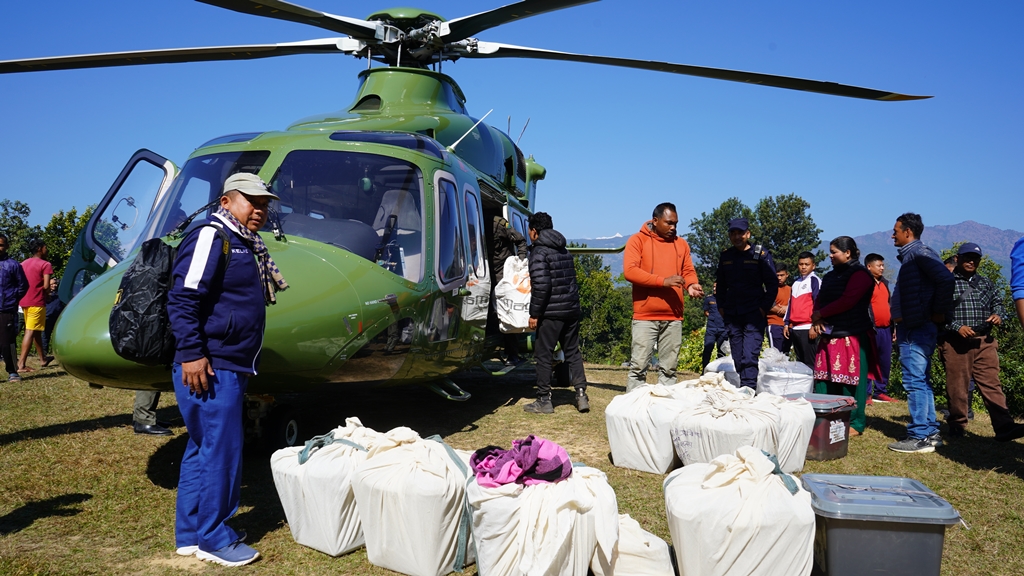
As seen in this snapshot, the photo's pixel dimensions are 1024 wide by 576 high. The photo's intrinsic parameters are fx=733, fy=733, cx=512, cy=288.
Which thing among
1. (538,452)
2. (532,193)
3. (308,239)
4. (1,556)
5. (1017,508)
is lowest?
(1,556)

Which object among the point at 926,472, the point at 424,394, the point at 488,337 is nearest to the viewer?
the point at 926,472

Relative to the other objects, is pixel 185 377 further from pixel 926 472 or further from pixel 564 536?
pixel 926 472

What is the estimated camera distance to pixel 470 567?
337 centimetres

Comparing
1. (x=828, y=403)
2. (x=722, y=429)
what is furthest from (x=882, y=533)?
(x=828, y=403)

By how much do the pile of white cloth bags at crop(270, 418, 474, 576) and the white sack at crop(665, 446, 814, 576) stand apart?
0.99 metres

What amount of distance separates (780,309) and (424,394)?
598 centimetres

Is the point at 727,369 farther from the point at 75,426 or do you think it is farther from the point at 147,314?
the point at 75,426

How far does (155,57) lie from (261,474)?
14.7ft

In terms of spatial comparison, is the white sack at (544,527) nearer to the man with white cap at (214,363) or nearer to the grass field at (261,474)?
the grass field at (261,474)

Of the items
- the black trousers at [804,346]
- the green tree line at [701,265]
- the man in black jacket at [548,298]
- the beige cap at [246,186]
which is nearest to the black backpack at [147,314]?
the beige cap at [246,186]

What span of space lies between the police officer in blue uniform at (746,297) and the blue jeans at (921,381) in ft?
4.18

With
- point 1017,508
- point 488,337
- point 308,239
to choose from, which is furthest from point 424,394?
point 1017,508

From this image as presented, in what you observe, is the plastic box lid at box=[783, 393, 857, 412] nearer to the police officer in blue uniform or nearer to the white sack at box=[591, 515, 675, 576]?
the police officer in blue uniform

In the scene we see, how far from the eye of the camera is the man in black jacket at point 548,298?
7.17m
